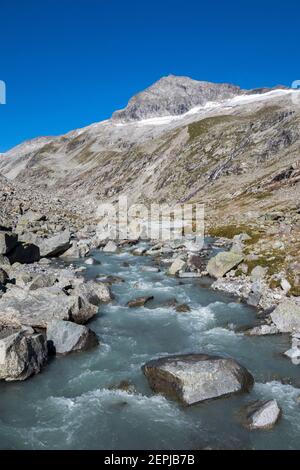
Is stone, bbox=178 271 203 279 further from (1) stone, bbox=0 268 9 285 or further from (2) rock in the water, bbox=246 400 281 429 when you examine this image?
(2) rock in the water, bbox=246 400 281 429

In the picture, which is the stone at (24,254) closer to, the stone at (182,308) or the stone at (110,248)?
the stone at (110,248)

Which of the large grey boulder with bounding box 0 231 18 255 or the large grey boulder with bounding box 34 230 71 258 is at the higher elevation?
the large grey boulder with bounding box 0 231 18 255

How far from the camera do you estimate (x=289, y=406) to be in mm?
17656

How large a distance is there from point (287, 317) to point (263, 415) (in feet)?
32.9

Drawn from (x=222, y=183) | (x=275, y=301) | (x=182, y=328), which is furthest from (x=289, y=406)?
(x=222, y=183)

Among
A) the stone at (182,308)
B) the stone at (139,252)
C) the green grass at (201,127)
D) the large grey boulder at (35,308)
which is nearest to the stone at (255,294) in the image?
the stone at (182,308)

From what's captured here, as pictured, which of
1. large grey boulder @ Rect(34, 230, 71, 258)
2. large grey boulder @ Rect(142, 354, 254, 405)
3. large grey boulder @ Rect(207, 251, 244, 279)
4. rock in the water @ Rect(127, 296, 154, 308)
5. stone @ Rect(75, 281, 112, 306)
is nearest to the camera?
large grey boulder @ Rect(142, 354, 254, 405)

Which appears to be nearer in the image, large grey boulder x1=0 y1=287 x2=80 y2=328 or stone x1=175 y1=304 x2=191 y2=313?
large grey boulder x1=0 y1=287 x2=80 y2=328

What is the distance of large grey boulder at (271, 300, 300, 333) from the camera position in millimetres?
25188

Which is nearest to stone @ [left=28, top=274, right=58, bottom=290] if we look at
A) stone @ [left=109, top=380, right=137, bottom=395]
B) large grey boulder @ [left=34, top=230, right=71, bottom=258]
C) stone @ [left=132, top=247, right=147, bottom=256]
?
stone @ [left=109, top=380, right=137, bottom=395]

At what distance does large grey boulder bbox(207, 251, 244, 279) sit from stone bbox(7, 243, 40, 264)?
66.5ft

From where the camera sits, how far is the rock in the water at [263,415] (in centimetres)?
1628
